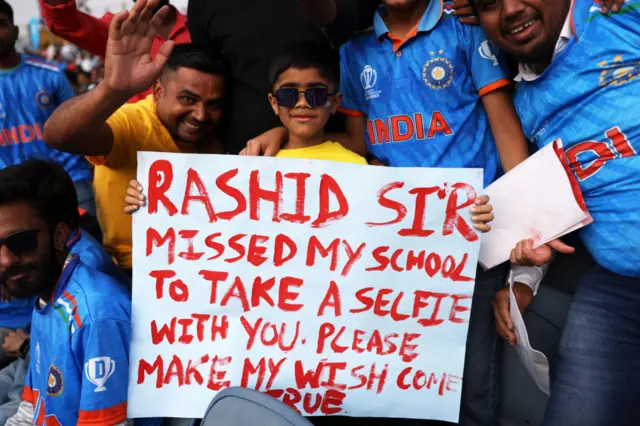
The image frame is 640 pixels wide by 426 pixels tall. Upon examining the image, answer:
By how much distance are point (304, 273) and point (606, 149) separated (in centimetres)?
92

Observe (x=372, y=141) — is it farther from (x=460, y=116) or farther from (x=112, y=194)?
(x=112, y=194)

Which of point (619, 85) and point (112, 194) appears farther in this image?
point (112, 194)

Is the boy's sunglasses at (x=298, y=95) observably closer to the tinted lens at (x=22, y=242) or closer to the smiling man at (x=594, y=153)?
the smiling man at (x=594, y=153)

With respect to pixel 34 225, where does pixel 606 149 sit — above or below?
above

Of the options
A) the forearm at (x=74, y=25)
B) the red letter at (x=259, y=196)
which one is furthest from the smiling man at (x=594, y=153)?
the forearm at (x=74, y=25)

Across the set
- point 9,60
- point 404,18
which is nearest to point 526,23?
point 404,18

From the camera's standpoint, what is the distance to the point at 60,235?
1.87m

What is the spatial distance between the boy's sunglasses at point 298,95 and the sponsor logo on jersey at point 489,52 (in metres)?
0.51

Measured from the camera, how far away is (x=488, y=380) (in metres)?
1.92

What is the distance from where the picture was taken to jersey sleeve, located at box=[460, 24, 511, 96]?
1748 millimetres

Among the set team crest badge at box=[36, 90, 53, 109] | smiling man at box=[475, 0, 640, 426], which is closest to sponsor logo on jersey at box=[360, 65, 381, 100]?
smiling man at box=[475, 0, 640, 426]

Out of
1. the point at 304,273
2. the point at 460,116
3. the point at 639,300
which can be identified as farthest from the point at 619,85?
the point at 304,273

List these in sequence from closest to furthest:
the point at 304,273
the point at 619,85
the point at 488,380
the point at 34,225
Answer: the point at 619,85 → the point at 304,273 → the point at 34,225 → the point at 488,380

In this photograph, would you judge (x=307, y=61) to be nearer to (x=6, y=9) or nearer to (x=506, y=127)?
(x=506, y=127)
